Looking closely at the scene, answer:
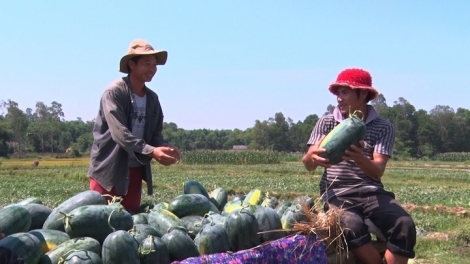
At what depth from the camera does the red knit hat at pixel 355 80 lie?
14.4ft

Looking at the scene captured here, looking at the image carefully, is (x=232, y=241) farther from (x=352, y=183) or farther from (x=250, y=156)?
(x=250, y=156)

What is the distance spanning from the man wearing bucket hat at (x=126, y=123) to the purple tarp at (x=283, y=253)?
4.83ft

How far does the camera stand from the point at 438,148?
10888 centimetres

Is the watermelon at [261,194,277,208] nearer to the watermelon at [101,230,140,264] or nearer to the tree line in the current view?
the watermelon at [101,230,140,264]

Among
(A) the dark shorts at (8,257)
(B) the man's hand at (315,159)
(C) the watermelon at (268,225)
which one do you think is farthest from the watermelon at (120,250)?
(B) the man's hand at (315,159)

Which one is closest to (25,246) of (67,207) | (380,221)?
A: (67,207)

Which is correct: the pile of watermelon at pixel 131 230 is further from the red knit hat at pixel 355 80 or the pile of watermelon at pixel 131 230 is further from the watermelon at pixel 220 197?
the red knit hat at pixel 355 80

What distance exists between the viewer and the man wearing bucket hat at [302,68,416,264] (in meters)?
4.07

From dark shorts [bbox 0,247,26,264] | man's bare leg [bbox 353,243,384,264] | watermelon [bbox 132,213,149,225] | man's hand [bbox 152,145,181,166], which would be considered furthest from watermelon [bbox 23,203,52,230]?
man's bare leg [bbox 353,243,384,264]

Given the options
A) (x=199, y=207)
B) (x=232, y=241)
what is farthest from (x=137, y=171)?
(x=232, y=241)

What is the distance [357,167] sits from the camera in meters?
4.51

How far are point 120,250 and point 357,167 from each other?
2.35 meters

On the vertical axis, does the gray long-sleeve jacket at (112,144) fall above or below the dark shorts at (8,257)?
above

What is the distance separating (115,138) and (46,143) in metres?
114
